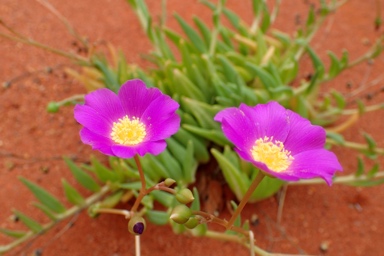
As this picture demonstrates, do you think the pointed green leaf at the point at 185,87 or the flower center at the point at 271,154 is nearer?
the flower center at the point at 271,154

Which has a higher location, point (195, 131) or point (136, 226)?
point (136, 226)

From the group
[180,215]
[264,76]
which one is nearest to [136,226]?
[180,215]

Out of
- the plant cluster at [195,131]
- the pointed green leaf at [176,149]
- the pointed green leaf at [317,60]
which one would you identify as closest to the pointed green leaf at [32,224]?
the plant cluster at [195,131]

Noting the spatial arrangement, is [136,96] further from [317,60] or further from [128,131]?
[317,60]

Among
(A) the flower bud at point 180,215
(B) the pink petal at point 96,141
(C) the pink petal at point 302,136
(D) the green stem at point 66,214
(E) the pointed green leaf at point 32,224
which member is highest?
(B) the pink petal at point 96,141

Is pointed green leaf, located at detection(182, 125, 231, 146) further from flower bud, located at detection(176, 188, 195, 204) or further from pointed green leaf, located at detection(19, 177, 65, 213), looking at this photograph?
flower bud, located at detection(176, 188, 195, 204)

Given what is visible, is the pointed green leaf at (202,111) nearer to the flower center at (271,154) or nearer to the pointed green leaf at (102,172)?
the pointed green leaf at (102,172)
